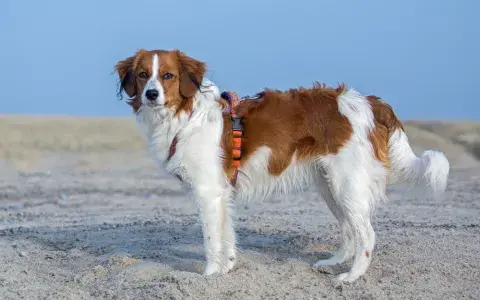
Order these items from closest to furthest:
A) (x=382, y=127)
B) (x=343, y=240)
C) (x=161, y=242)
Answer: (x=382, y=127), (x=343, y=240), (x=161, y=242)

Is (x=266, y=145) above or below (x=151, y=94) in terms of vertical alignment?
below

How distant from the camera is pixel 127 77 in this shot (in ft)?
22.8

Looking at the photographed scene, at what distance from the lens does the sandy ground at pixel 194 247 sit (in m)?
6.54

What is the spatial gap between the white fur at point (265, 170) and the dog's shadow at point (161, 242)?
2.53 ft

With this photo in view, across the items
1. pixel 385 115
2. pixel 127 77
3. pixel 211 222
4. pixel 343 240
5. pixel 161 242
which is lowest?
pixel 161 242

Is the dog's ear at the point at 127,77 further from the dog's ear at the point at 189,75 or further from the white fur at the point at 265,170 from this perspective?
the dog's ear at the point at 189,75

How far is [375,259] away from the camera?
7.48 m

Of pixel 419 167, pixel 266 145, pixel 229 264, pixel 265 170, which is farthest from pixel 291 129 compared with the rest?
pixel 229 264

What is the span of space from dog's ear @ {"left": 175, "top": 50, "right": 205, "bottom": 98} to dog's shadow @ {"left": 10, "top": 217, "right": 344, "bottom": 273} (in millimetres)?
1726

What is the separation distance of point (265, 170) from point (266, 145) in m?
0.25

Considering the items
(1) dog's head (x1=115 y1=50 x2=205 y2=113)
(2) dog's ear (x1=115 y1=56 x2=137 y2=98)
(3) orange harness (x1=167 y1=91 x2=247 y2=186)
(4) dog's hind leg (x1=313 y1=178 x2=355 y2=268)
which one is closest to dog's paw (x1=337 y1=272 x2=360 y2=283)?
(4) dog's hind leg (x1=313 y1=178 x2=355 y2=268)

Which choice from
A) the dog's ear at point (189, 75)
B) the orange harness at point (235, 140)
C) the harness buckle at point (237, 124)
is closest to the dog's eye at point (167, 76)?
the dog's ear at point (189, 75)

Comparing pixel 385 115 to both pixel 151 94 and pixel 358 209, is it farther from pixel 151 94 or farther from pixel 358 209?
pixel 151 94

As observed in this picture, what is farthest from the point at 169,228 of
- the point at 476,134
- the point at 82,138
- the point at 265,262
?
the point at 476,134
